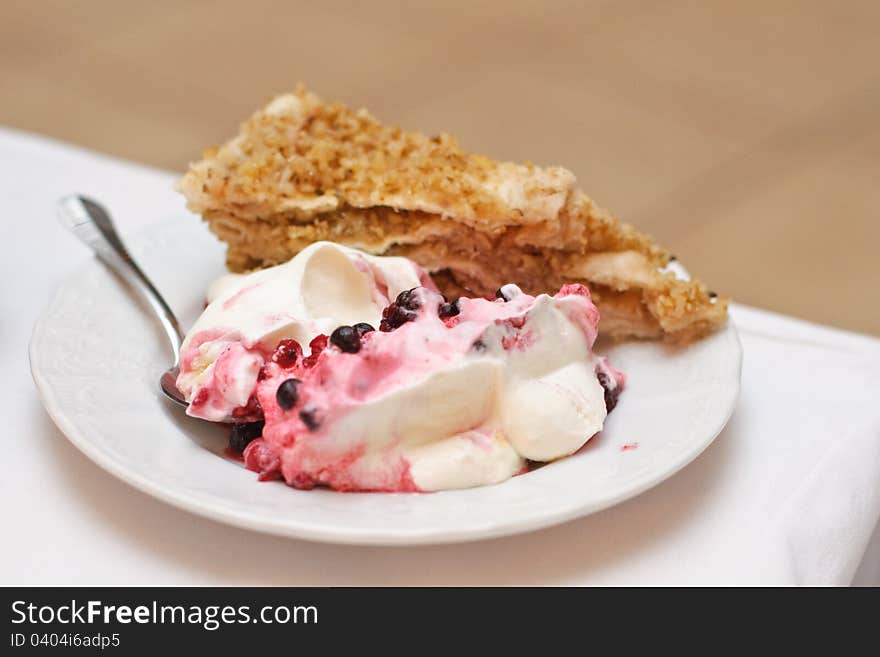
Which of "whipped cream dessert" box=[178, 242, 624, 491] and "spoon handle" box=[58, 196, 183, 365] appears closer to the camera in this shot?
"whipped cream dessert" box=[178, 242, 624, 491]

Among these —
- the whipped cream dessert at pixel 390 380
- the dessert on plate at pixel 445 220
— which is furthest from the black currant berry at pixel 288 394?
the dessert on plate at pixel 445 220

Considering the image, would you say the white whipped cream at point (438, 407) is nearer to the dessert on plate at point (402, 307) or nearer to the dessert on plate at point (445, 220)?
the dessert on plate at point (402, 307)

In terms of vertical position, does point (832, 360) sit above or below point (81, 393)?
above

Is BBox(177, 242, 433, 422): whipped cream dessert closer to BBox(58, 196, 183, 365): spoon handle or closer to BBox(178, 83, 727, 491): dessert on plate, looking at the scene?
BBox(178, 83, 727, 491): dessert on plate

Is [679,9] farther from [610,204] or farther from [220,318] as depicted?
[220,318]

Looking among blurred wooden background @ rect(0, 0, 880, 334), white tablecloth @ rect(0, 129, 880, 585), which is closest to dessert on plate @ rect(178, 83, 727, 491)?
white tablecloth @ rect(0, 129, 880, 585)

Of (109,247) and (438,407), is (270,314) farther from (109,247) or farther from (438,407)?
(109,247)
